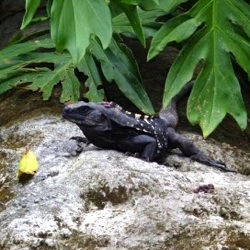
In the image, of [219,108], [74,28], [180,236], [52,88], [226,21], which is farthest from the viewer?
[52,88]

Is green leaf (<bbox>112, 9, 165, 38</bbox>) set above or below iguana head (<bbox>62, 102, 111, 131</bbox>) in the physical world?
above

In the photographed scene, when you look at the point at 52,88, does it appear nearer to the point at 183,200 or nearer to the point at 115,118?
the point at 115,118

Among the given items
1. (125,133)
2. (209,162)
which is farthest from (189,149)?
(125,133)

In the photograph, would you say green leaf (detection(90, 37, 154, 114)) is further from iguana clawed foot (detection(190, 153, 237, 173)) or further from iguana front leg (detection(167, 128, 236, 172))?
iguana clawed foot (detection(190, 153, 237, 173))

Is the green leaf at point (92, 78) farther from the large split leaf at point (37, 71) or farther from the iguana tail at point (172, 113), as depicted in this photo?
Result: the iguana tail at point (172, 113)

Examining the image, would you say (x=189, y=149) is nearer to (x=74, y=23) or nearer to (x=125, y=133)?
(x=125, y=133)

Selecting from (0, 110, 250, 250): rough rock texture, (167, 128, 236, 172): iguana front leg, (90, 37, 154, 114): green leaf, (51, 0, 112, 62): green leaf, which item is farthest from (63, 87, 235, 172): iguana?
(51, 0, 112, 62): green leaf

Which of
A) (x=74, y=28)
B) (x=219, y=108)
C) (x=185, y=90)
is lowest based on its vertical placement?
(x=185, y=90)

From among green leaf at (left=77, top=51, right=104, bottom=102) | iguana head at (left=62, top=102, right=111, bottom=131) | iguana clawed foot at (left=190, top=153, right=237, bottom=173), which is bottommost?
iguana clawed foot at (left=190, top=153, right=237, bottom=173)

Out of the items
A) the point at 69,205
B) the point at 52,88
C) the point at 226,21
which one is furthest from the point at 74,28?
the point at 52,88
